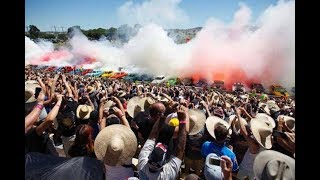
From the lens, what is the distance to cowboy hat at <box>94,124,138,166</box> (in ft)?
10.7

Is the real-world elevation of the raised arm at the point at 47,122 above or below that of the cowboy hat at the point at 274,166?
above

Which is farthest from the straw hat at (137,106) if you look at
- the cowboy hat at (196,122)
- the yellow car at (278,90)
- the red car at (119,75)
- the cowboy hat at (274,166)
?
the red car at (119,75)

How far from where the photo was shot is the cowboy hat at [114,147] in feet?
10.7

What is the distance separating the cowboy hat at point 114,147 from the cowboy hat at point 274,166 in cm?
128

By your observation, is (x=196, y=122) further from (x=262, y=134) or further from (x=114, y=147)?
(x=114, y=147)

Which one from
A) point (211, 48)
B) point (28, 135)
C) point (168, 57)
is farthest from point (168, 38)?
point (28, 135)

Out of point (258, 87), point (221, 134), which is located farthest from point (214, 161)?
point (258, 87)

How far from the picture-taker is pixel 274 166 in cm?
265

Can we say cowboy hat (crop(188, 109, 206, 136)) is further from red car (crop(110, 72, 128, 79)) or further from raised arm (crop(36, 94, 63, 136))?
red car (crop(110, 72, 128, 79))

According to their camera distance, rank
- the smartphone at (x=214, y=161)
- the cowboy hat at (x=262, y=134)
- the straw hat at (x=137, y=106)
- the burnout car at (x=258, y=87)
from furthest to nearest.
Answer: the burnout car at (x=258, y=87) → the straw hat at (x=137, y=106) → the cowboy hat at (x=262, y=134) → the smartphone at (x=214, y=161)

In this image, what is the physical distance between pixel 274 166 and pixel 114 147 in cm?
151

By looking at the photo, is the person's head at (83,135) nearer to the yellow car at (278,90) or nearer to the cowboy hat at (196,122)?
the cowboy hat at (196,122)
